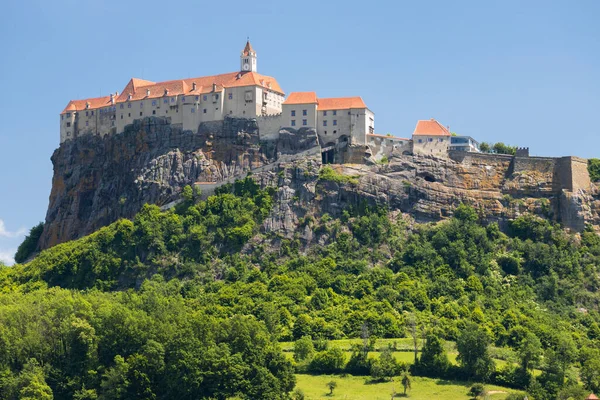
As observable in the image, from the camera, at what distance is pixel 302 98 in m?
135

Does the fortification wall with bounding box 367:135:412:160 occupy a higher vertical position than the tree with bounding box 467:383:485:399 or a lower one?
higher

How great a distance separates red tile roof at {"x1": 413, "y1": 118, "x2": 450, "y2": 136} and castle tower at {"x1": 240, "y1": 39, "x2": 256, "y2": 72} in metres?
20.7

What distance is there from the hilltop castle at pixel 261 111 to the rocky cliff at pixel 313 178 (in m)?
1.23

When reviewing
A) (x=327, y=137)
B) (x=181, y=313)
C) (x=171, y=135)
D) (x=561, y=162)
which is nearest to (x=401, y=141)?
(x=327, y=137)

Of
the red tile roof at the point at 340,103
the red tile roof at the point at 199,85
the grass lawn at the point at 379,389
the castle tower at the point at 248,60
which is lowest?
the grass lawn at the point at 379,389

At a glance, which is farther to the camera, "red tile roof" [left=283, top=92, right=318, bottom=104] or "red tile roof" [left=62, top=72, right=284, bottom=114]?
"red tile roof" [left=62, top=72, right=284, bottom=114]

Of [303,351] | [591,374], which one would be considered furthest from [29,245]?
[591,374]

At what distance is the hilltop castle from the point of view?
436ft

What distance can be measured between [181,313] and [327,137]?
1421 inches

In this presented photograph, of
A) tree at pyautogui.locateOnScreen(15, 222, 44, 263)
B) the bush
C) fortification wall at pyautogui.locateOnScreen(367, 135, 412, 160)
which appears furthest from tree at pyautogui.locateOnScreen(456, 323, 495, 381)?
tree at pyautogui.locateOnScreen(15, 222, 44, 263)

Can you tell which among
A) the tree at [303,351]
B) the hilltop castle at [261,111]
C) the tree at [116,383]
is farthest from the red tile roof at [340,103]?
the tree at [116,383]

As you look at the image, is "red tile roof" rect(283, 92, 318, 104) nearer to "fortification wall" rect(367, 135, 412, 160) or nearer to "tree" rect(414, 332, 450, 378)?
"fortification wall" rect(367, 135, 412, 160)

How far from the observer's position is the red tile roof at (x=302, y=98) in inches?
5282

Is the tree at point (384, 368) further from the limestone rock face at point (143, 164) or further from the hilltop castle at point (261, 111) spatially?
the hilltop castle at point (261, 111)
